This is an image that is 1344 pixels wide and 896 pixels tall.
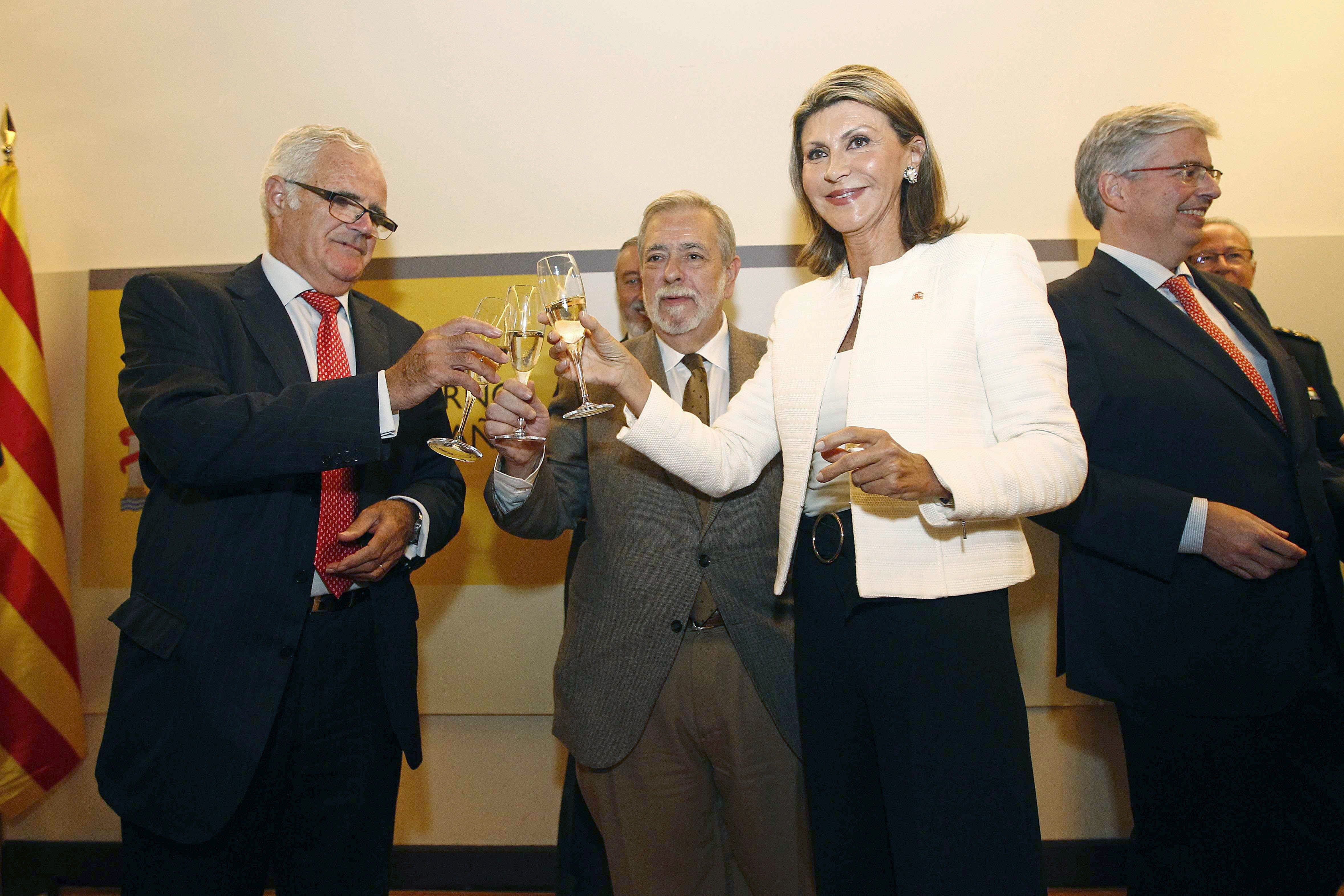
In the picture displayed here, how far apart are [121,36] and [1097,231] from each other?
377 centimetres

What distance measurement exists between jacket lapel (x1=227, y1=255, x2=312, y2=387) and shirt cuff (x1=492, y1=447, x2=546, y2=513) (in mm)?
510

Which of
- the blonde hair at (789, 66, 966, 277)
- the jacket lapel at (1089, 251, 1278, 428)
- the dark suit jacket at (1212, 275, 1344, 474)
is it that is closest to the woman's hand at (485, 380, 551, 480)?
the blonde hair at (789, 66, 966, 277)

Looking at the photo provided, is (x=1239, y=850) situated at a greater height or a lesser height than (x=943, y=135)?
lesser

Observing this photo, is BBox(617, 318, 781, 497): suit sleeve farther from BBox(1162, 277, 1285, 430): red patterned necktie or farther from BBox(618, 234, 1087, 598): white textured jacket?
BBox(1162, 277, 1285, 430): red patterned necktie

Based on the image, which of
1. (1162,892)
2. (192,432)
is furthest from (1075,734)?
(192,432)

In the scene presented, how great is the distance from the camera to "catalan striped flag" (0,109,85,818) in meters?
2.75

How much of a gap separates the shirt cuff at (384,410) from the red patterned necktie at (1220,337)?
1.95 meters

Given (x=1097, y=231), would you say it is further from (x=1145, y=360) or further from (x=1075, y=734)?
(x=1075, y=734)

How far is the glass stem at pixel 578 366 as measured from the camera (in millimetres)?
1602

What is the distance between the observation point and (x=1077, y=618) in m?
1.98

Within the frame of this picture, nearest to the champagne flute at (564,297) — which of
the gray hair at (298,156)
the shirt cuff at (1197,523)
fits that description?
the gray hair at (298,156)

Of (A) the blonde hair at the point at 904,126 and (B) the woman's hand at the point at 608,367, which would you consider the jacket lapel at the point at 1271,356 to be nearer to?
(A) the blonde hair at the point at 904,126

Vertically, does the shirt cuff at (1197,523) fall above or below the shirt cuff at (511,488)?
below

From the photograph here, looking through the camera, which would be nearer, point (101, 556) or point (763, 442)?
point (763, 442)
